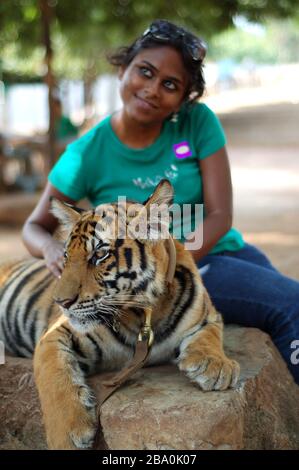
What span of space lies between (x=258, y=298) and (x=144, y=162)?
802 millimetres

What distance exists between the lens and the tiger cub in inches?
89.5

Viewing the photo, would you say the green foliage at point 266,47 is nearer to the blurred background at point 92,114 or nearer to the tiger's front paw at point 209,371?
the blurred background at point 92,114

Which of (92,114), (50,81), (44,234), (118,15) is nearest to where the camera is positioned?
(44,234)

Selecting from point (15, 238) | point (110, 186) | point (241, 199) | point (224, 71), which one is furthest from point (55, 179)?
point (224, 71)

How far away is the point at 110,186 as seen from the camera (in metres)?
3.10

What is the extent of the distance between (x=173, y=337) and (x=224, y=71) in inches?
1684

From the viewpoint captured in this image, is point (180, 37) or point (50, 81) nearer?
point (180, 37)

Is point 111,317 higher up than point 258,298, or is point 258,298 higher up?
point 111,317

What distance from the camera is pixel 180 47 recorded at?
2965 mm

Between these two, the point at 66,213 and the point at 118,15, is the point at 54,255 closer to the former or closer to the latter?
the point at 66,213

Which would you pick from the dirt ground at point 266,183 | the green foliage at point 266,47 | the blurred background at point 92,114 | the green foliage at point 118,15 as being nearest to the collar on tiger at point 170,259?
the blurred background at point 92,114

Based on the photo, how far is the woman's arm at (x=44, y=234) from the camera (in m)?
2.77

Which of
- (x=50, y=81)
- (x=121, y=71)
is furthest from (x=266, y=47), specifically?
(x=121, y=71)

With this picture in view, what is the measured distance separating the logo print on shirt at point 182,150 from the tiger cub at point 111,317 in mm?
589
